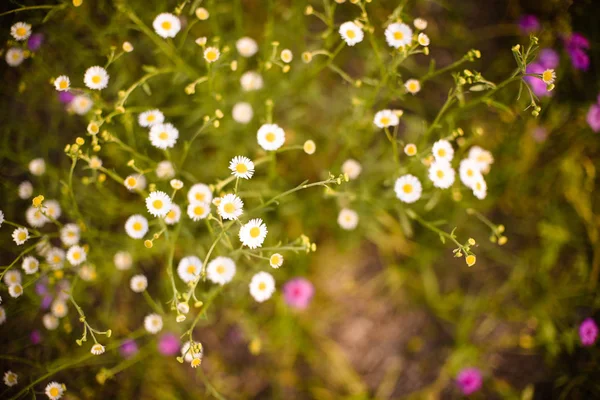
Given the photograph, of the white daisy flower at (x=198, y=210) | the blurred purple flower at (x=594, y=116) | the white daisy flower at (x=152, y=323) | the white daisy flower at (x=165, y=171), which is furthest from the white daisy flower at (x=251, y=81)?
the blurred purple flower at (x=594, y=116)

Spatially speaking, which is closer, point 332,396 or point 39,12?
point 39,12

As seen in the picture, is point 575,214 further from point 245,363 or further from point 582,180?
point 245,363

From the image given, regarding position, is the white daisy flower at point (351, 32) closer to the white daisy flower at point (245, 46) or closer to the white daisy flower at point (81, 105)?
the white daisy flower at point (245, 46)

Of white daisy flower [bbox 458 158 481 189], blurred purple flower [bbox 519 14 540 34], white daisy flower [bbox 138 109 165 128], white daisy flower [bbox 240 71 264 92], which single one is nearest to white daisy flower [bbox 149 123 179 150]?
white daisy flower [bbox 138 109 165 128]

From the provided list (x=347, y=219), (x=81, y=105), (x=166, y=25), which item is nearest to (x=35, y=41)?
(x=81, y=105)

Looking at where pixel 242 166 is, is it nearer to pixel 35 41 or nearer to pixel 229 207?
pixel 229 207

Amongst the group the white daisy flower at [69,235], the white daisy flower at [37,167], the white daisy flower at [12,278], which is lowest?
the white daisy flower at [12,278]

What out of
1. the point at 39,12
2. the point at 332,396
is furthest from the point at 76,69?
the point at 332,396
